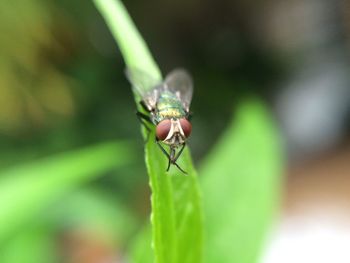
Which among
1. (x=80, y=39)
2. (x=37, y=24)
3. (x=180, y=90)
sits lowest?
(x=180, y=90)

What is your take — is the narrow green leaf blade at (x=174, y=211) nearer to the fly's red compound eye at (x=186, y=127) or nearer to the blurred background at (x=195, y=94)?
the fly's red compound eye at (x=186, y=127)

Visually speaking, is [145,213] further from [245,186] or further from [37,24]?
[245,186]

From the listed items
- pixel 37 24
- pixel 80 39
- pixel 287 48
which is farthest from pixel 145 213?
pixel 287 48

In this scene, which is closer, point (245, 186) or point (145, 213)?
point (245, 186)

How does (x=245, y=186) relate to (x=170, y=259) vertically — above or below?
above

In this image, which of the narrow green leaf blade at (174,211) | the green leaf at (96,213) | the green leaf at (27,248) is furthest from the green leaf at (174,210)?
the green leaf at (96,213)

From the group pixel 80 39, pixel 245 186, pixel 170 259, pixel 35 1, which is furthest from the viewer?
pixel 80 39

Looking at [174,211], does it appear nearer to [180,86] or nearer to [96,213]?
[180,86]
